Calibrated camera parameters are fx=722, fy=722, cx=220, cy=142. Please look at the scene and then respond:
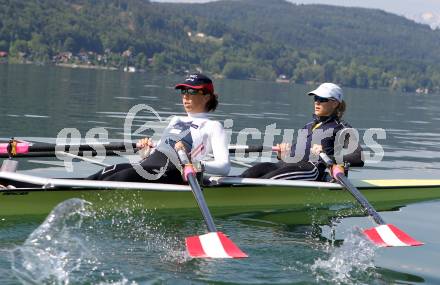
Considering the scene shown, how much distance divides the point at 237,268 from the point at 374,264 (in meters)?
1.79

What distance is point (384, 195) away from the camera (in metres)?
12.7

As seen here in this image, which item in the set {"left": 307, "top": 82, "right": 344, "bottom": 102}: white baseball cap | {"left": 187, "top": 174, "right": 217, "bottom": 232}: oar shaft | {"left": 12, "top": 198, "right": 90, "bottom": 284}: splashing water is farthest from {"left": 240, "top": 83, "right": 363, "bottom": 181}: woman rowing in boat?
{"left": 12, "top": 198, "right": 90, "bottom": 284}: splashing water

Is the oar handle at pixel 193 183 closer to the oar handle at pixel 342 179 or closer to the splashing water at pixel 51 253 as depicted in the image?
the splashing water at pixel 51 253

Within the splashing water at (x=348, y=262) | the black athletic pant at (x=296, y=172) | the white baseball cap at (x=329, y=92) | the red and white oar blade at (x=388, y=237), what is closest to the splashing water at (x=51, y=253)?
the splashing water at (x=348, y=262)

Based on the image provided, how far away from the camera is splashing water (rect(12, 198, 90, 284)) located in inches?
266

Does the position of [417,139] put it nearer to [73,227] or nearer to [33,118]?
[33,118]

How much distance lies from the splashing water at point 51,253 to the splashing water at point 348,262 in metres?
2.54

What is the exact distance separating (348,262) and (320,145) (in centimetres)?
312

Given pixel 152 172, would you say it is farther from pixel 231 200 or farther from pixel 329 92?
pixel 329 92

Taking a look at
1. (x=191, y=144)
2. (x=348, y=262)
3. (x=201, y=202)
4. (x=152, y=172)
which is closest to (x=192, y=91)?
(x=191, y=144)

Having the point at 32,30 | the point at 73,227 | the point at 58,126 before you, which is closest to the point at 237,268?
the point at 73,227

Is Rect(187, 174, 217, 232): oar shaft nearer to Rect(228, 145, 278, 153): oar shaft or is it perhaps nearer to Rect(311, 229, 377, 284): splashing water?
Rect(311, 229, 377, 284): splashing water

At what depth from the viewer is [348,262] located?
26.5ft

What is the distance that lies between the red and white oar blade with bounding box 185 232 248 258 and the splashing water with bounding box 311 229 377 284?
0.91 metres
